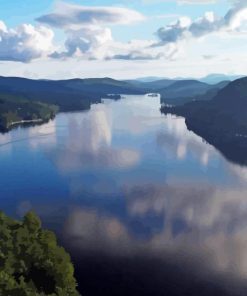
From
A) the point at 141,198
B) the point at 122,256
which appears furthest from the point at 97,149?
the point at 122,256

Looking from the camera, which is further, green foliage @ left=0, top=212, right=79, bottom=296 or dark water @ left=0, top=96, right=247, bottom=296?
dark water @ left=0, top=96, right=247, bottom=296

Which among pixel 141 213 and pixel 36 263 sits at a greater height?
pixel 36 263

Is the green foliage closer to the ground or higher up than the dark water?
higher up

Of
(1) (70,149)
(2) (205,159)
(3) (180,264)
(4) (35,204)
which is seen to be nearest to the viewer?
(3) (180,264)

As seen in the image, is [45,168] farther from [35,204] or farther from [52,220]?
[52,220]

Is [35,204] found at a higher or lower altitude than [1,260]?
lower
